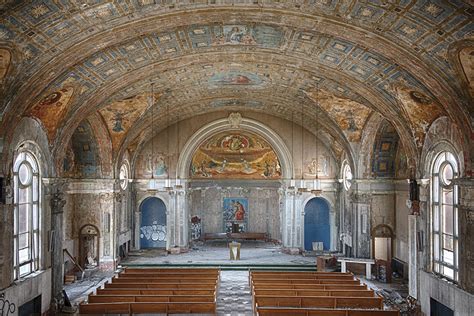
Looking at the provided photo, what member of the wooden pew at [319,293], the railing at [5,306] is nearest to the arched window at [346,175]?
the wooden pew at [319,293]

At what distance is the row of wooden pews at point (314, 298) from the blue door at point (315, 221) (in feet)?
43.2

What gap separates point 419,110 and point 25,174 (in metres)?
14.2

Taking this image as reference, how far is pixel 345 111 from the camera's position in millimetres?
24078

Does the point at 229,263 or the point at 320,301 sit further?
the point at 229,263

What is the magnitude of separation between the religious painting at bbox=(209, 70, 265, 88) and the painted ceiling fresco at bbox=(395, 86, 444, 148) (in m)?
7.56

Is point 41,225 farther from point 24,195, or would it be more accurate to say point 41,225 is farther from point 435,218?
point 435,218

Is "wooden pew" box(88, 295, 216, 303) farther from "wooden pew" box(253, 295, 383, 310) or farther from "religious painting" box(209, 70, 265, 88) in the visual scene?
"religious painting" box(209, 70, 265, 88)

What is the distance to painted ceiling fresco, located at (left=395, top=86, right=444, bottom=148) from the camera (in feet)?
56.0

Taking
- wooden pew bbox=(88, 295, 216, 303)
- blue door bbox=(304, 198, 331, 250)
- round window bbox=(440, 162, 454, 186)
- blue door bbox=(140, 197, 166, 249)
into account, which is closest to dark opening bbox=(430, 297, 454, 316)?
round window bbox=(440, 162, 454, 186)

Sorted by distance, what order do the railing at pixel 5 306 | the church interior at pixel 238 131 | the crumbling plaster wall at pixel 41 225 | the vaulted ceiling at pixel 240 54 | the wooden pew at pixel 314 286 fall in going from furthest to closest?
the wooden pew at pixel 314 286 < the crumbling plaster wall at pixel 41 225 < the railing at pixel 5 306 < the church interior at pixel 238 131 < the vaulted ceiling at pixel 240 54

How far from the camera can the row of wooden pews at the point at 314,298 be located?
15961 millimetres

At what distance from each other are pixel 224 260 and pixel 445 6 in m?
21.6

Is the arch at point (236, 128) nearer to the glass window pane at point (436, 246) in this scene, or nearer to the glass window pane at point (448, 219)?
the glass window pane at point (436, 246)

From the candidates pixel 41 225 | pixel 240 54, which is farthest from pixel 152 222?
pixel 240 54
